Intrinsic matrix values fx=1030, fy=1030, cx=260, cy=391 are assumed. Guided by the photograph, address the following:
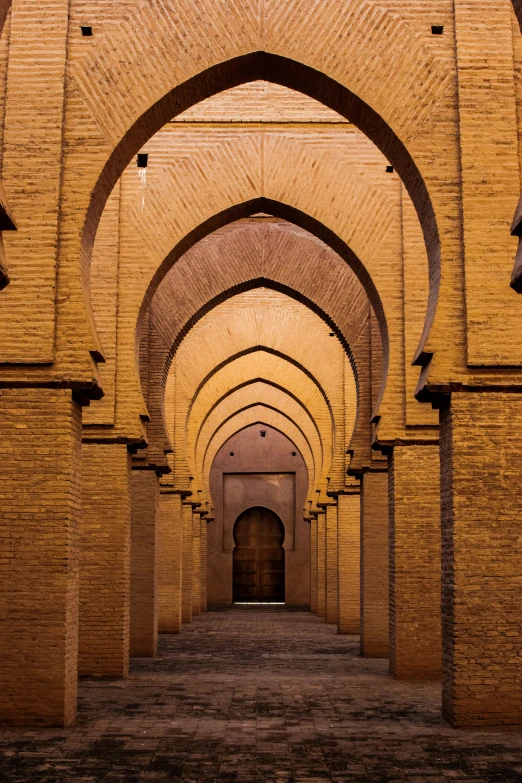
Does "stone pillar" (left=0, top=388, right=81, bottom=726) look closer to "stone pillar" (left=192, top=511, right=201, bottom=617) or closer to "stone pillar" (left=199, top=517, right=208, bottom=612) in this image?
"stone pillar" (left=192, top=511, right=201, bottom=617)

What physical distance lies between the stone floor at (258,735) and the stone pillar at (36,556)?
0.31 m

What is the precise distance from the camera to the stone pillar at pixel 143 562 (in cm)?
1358

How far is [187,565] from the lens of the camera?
2162cm

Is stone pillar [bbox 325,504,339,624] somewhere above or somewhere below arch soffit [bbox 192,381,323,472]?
below

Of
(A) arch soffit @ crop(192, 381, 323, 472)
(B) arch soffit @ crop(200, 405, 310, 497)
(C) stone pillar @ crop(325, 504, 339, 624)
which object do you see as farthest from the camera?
(B) arch soffit @ crop(200, 405, 310, 497)

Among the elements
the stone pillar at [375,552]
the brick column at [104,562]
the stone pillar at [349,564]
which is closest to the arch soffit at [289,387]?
the stone pillar at [349,564]

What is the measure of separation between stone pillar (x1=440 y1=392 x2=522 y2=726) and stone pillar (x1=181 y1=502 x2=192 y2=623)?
43.8ft

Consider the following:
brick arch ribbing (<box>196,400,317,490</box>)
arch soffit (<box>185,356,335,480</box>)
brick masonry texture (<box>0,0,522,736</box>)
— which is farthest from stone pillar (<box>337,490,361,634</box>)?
brick masonry texture (<box>0,0,522,736</box>)

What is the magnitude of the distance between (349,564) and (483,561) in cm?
995

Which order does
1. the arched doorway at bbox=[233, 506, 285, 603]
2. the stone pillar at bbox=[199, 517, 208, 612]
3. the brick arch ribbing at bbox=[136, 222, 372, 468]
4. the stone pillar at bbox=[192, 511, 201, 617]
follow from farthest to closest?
the arched doorway at bbox=[233, 506, 285, 603]
the stone pillar at bbox=[199, 517, 208, 612]
the stone pillar at bbox=[192, 511, 201, 617]
the brick arch ribbing at bbox=[136, 222, 372, 468]

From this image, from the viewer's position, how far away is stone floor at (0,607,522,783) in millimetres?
6555

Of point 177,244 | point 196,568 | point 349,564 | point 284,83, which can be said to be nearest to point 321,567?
point 196,568

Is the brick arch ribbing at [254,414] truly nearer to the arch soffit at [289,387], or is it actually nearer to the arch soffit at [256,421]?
the arch soffit at [256,421]

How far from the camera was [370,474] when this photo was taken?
46.0 ft
